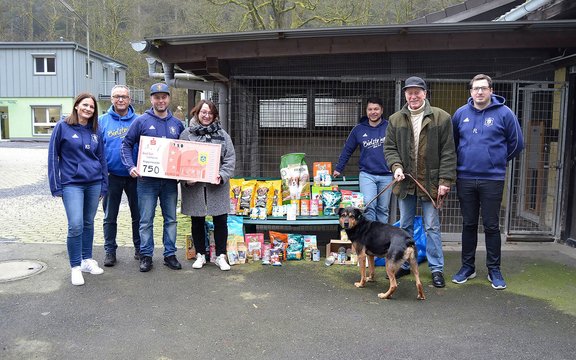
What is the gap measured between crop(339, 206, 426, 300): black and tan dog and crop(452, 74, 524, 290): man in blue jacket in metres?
0.84

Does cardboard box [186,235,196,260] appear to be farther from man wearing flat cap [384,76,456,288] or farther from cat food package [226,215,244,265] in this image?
man wearing flat cap [384,76,456,288]

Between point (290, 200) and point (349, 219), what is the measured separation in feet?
4.29

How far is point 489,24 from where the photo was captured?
5.06 metres

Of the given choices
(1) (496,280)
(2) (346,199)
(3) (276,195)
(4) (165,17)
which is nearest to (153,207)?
(3) (276,195)

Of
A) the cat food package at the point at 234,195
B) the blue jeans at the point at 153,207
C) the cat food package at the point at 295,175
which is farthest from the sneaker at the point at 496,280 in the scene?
the blue jeans at the point at 153,207

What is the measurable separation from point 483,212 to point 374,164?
1.32 metres

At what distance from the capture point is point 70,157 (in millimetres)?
4492

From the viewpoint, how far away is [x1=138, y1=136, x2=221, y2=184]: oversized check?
4754mm

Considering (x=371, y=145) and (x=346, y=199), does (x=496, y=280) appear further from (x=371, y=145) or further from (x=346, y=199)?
(x=371, y=145)

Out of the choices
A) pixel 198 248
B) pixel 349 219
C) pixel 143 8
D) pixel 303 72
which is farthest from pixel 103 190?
pixel 143 8

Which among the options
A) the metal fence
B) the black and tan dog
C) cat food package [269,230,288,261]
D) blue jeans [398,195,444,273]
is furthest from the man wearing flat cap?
the metal fence

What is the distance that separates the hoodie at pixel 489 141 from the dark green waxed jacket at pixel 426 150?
0.17m

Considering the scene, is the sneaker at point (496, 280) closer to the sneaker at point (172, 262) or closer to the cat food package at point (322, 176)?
the cat food package at point (322, 176)

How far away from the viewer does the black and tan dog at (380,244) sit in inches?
165
